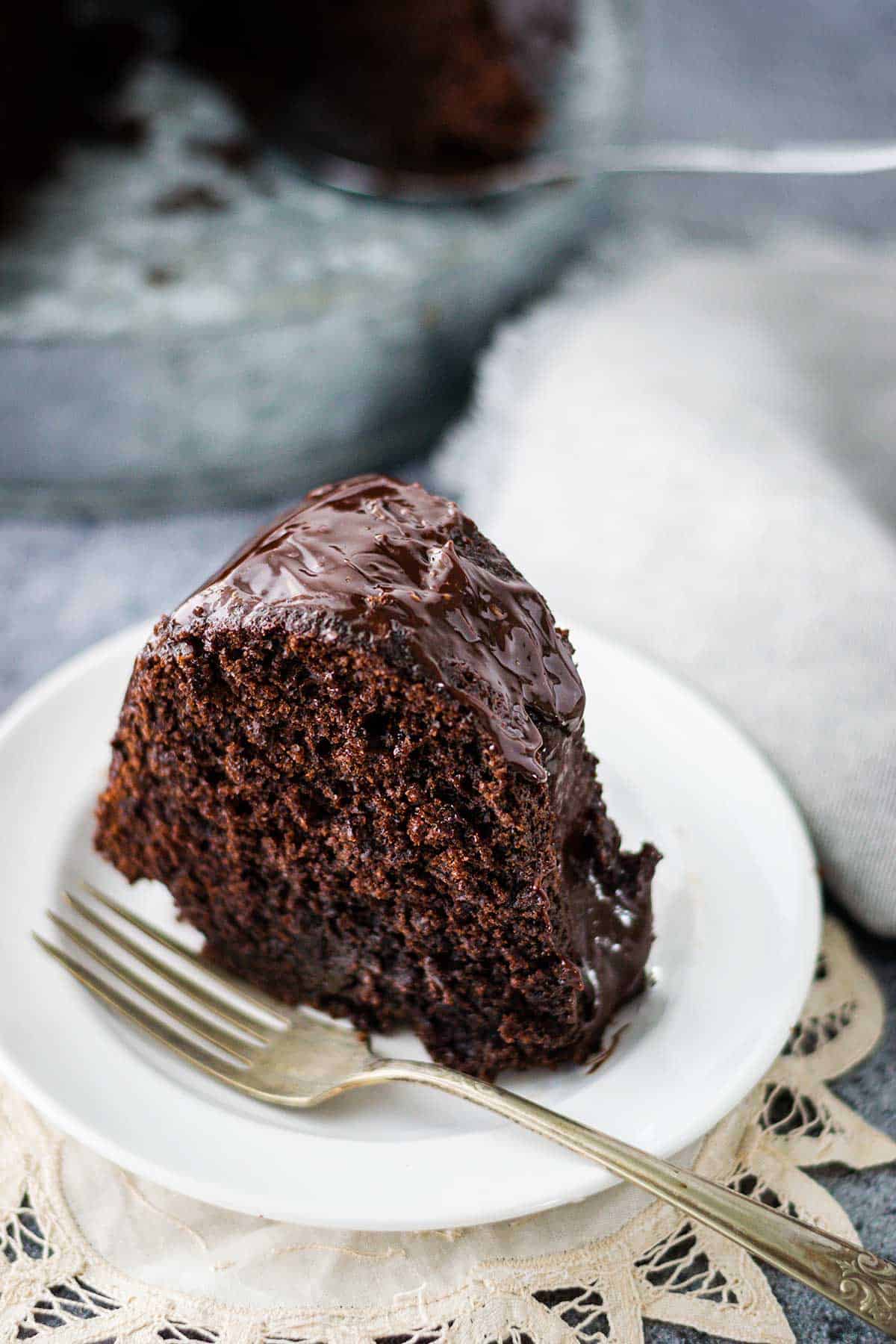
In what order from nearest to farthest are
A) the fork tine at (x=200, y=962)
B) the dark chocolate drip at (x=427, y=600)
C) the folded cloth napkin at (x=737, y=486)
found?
the dark chocolate drip at (x=427, y=600) → the fork tine at (x=200, y=962) → the folded cloth napkin at (x=737, y=486)

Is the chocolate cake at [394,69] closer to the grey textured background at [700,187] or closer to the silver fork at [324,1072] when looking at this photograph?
the grey textured background at [700,187]

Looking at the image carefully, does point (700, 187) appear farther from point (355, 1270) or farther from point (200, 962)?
point (355, 1270)

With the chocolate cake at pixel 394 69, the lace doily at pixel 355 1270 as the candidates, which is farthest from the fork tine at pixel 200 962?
the chocolate cake at pixel 394 69

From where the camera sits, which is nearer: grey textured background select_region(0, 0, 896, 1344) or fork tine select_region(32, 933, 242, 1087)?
fork tine select_region(32, 933, 242, 1087)

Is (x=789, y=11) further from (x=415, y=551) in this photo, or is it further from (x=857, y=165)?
(x=415, y=551)

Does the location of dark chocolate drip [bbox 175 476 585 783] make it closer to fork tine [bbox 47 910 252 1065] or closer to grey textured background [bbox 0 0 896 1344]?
fork tine [bbox 47 910 252 1065]

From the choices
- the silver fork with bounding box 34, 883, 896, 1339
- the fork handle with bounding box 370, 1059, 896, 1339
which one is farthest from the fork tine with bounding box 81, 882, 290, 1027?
the fork handle with bounding box 370, 1059, 896, 1339

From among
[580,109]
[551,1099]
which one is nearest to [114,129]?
[580,109]
